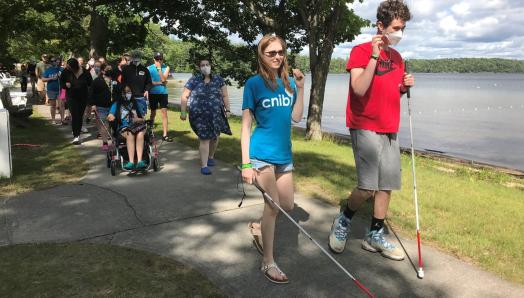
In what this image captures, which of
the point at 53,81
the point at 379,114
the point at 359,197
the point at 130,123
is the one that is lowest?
the point at 359,197

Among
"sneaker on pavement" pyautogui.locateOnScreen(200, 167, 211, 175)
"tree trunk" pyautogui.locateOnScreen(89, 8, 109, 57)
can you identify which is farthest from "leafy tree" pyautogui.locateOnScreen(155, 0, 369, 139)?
"sneaker on pavement" pyautogui.locateOnScreen(200, 167, 211, 175)

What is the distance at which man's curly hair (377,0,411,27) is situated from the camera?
3.65 meters

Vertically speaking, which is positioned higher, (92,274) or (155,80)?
(155,80)

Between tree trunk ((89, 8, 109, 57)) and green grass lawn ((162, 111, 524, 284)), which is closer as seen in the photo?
green grass lawn ((162, 111, 524, 284))

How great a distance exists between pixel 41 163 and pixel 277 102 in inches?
225

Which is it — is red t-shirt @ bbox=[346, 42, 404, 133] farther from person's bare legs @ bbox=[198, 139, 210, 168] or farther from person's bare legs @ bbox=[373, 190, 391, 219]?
person's bare legs @ bbox=[198, 139, 210, 168]

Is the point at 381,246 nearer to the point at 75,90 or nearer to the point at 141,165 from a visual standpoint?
the point at 141,165

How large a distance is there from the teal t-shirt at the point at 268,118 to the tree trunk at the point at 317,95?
30.4 ft

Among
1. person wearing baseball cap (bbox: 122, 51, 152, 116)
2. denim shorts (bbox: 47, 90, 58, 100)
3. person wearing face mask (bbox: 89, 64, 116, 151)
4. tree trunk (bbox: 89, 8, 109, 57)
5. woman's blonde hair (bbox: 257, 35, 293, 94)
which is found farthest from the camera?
tree trunk (bbox: 89, 8, 109, 57)

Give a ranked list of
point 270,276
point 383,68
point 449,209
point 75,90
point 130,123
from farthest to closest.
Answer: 1. point 75,90
2. point 130,123
3. point 449,209
4. point 383,68
5. point 270,276

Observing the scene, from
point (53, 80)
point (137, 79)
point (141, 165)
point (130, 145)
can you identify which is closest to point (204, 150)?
point (141, 165)

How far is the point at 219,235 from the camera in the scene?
4.55 m

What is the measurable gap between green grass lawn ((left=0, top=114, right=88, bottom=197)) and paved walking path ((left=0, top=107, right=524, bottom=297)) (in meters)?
0.39

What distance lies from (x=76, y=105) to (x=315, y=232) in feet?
23.1
